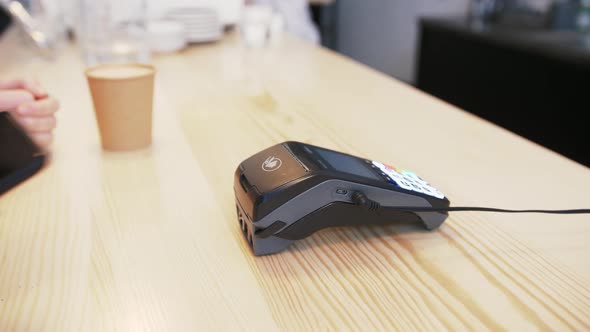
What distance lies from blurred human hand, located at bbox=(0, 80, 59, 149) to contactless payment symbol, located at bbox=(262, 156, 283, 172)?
0.35 meters

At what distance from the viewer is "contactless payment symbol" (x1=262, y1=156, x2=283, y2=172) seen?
45 centimetres

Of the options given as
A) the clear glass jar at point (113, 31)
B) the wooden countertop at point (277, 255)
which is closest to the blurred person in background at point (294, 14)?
the clear glass jar at point (113, 31)

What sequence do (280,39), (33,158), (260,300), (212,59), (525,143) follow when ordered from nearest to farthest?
(260,300)
(33,158)
(525,143)
(212,59)
(280,39)

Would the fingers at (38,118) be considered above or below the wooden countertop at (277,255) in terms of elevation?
above

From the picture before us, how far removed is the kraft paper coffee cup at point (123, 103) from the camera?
0.59 metres

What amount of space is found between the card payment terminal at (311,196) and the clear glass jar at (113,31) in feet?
2.90

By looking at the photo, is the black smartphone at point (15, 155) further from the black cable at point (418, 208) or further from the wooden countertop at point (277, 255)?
the black cable at point (418, 208)

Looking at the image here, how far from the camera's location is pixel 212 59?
49.6 inches

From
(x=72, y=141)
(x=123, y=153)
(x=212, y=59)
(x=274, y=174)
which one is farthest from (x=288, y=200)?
(x=212, y=59)

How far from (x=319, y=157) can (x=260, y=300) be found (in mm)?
155

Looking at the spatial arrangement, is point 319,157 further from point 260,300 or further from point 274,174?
point 260,300

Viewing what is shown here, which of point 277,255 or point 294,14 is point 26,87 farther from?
point 294,14

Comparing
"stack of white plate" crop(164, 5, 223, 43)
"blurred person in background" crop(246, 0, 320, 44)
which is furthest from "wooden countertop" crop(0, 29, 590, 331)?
"blurred person in background" crop(246, 0, 320, 44)

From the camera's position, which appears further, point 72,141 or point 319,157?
point 72,141
